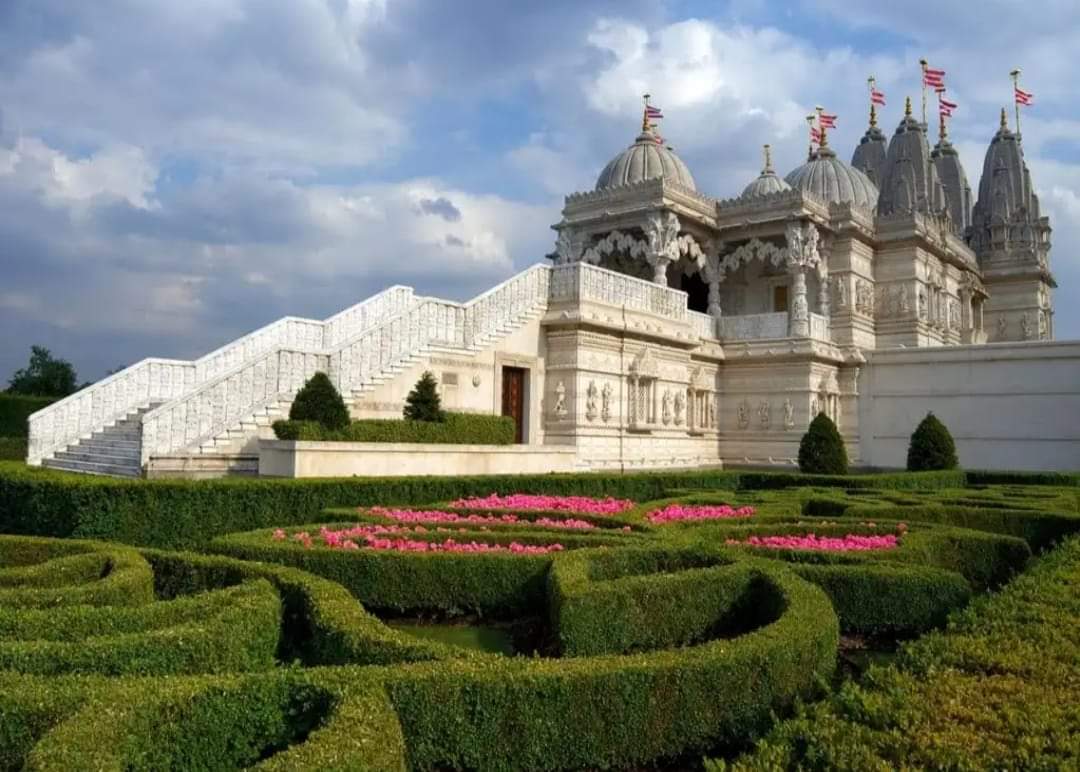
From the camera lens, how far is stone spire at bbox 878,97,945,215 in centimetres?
4194

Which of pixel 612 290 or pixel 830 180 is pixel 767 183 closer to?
pixel 830 180

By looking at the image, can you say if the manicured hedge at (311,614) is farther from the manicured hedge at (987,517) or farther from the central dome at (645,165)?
the central dome at (645,165)

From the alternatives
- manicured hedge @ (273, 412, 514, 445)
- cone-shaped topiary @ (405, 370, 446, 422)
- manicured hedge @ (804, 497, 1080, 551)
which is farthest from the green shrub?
manicured hedge @ (804, 497, 1080, 551)

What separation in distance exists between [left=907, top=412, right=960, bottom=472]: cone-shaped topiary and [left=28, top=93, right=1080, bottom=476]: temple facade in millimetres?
6714

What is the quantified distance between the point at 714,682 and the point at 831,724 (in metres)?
1.05

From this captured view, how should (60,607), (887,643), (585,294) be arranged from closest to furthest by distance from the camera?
(60,607)
(887,643)
(585,294)

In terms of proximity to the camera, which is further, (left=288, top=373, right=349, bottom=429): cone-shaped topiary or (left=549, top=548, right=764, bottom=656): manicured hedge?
(left=288, top=373, right=349, bottom=429): cone-shaped topiary

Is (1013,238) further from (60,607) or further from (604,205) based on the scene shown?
(60,607)

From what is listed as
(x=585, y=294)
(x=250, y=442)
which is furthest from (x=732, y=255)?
(x=250, y=442)

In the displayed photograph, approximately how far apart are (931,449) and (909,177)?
21.6 m

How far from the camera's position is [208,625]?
5773 millimetres

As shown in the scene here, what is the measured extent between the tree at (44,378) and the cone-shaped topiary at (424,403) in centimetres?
2623

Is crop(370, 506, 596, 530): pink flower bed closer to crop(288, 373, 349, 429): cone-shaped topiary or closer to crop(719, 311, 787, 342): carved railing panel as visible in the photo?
crop(288, 373, 349, 429): cone-shaped topiary

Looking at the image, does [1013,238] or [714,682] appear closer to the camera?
[714,682]
